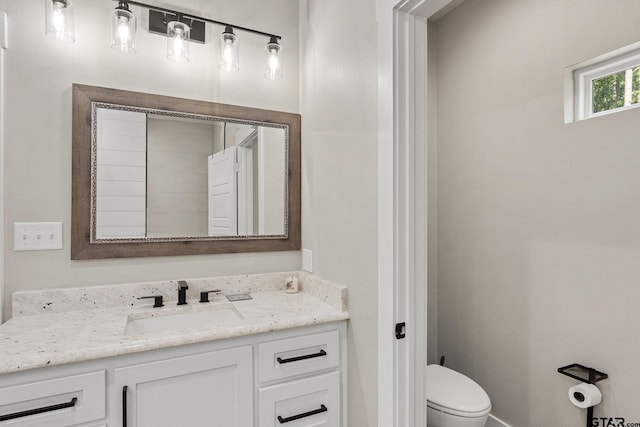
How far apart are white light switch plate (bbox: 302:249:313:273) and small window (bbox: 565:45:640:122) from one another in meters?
1.46

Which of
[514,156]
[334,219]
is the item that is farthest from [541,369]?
[334,219]

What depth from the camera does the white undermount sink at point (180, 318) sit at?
4.84 ft

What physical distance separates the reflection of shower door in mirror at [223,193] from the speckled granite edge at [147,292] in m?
0.26

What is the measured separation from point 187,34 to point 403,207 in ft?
4.21

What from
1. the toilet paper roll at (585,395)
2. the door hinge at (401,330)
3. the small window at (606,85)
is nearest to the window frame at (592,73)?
the small window at (606,85)

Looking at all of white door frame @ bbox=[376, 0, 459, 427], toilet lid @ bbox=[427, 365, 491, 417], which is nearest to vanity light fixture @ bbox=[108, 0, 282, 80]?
white door frame @ bbox=[376, 0, 459, 427]

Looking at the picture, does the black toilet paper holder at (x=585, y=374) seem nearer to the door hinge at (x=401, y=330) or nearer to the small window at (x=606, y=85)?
the door hinge at (x=401, y=330)

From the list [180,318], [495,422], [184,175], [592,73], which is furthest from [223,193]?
[495,422]

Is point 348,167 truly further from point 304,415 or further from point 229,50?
point 304,415

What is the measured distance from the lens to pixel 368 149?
1.38 meters

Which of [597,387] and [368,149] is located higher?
[368,149]

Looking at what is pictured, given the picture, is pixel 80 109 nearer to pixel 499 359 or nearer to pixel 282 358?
pixel 282 358

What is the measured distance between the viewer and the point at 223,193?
5.87ft

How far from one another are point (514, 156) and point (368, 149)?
1106 millimetres
